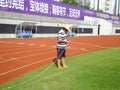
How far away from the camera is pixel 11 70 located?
34.3ft

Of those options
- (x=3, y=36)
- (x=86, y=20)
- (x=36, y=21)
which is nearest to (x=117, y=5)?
(x=86, y=20)

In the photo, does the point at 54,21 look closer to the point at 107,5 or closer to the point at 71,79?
the point at 71,79

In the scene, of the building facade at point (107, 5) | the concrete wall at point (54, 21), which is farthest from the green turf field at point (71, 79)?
the building facade at point (107, 5)

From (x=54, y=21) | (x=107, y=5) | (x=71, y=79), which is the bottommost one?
(x=71, y=79)

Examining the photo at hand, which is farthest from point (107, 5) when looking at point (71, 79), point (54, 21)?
point (71, 79)

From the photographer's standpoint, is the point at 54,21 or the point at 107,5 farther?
the point at 107,5

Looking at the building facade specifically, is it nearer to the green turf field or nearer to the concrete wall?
the concrete wall

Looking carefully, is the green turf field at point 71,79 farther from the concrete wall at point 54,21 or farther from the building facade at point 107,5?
the building facade at point 107,5

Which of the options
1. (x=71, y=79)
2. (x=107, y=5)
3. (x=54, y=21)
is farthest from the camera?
(x=107, y=5)

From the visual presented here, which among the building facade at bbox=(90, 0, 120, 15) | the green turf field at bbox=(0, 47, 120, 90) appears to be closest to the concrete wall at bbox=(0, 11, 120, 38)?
the green turf field at bbox=(0, 47, 120, 90)

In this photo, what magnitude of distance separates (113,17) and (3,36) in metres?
41.9

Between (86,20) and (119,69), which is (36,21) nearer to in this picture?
(86,20)

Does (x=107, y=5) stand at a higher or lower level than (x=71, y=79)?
higher

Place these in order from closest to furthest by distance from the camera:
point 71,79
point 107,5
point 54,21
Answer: point 71,79 → point 54,21 → point 107,5
